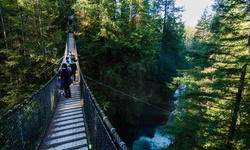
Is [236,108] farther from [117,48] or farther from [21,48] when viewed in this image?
[21,48]

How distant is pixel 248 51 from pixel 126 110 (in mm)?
9850

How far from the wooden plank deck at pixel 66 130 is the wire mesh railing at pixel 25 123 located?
0.22m

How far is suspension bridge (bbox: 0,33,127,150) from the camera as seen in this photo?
2.23m

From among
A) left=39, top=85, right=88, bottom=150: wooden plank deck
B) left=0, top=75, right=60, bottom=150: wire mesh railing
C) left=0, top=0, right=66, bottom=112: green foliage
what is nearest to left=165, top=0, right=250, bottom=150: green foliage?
left=39, top=85, right=88, bottom=150: wooden plank deck

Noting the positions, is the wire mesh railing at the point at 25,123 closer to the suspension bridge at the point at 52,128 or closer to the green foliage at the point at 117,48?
the suspension bridge at the point at 52,128

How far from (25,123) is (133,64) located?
10366mm

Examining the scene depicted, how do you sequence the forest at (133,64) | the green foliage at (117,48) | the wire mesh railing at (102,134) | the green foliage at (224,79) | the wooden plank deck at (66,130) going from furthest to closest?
the green foliage at (117,48) → the forest at (133,64) → the green foliage at (224,79) → the wooden plank deck at (66,130) → the wire mesh railing at (102,134)

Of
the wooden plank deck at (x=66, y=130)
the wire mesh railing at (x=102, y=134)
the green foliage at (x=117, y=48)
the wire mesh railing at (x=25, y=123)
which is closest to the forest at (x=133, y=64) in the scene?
the green foliage at (x=117, y=48)

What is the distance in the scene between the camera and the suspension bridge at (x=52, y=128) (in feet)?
7.30

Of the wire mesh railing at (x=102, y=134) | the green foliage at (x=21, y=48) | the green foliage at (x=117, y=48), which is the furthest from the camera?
the green foliage at (x=117, y=48)

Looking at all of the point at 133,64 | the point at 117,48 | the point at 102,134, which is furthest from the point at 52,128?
the point at 117,48

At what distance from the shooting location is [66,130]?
12.0ft

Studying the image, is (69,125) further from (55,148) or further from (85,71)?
(85,71)

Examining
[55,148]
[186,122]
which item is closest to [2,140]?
[55,148]
